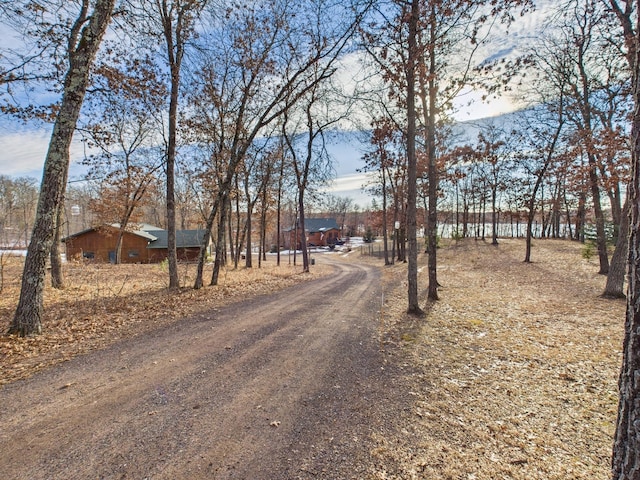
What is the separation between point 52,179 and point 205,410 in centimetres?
559

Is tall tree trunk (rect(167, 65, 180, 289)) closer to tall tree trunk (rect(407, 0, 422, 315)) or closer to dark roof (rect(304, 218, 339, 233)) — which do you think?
tall tree trunk (rect(407, 0, 422, 315))

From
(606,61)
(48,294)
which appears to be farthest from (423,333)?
(606,61)

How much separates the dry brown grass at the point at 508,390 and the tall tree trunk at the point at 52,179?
6.82 metres

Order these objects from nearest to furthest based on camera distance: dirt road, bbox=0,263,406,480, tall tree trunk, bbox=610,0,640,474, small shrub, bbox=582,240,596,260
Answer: tall tree trunk, bbox=610,0,640,474, dirt road, bbox=0,263,406,480, small shrub, bbox=582,240,596,260

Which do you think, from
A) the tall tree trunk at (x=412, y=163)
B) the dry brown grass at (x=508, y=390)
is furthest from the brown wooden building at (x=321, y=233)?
the dry brown grass at (x=508, y=390)

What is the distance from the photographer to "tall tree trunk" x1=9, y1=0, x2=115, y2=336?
5.52 m

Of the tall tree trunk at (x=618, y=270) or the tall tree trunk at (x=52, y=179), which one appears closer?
the tall tree trunk at (x=52, y=179)

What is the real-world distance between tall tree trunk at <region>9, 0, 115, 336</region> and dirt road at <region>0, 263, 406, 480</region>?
76.2 inches

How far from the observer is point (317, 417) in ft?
10.8

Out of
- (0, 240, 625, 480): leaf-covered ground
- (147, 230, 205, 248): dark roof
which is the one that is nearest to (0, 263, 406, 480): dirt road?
(0, 240, 625, 480): leaf-covered ground

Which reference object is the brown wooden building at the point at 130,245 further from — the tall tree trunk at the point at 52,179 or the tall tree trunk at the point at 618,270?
the tall tree trunk at the point at 618,270

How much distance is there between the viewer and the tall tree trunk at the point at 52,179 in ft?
18.1

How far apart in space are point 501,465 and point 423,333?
3804 millimetres

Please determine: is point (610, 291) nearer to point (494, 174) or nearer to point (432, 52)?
point (432, 52)
